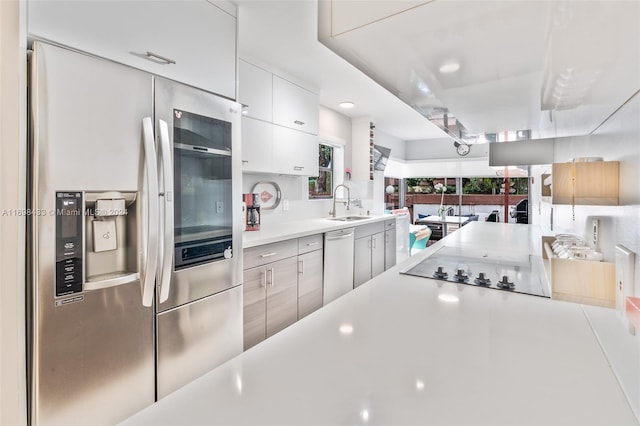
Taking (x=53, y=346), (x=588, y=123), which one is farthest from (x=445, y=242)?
(x=53, y=346)

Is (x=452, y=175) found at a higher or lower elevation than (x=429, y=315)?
higher

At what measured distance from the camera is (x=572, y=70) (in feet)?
2.12

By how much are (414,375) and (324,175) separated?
392 centimetres

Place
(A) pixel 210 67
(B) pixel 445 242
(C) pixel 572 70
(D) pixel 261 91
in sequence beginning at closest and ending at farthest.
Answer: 1. (C) pixel 572 70
2. (A) pixel 210 67
3. (B) pixel 445 242
4. (D) pixel 261 91

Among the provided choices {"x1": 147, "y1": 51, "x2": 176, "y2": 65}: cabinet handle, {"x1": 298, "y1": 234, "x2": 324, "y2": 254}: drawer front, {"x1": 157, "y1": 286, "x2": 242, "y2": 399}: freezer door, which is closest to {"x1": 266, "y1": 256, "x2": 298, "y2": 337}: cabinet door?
{"x1": 298, "y1": 234, "x2": 324, "y2": 254}: drawer front

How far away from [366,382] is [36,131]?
133cm

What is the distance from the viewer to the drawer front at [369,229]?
377 cm

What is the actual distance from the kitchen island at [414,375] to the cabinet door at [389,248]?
140 inches

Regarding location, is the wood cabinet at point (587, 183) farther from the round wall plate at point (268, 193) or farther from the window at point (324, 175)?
the window at point (324, 175)

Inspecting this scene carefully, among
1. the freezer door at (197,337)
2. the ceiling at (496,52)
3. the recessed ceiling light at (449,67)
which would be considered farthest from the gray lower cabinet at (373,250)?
the recessed ceiling light at (449,67)

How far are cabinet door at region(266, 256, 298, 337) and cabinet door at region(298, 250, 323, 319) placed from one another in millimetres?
66

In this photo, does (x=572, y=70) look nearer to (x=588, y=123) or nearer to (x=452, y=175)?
(x=588, y=123)

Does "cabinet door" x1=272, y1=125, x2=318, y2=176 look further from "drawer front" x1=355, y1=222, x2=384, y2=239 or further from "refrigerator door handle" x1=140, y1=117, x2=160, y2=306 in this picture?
"refrigerator door handle" x1=140, y1=117, x2=160, y2=306

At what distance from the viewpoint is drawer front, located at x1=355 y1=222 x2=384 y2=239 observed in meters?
3.77
